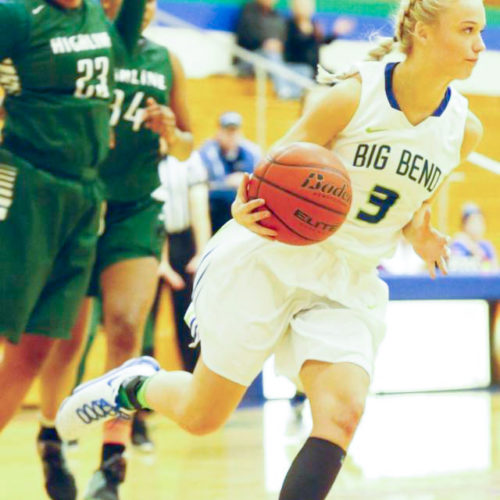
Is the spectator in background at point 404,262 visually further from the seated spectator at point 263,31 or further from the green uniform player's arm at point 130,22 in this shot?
the green uniform player's arm at point 130,22

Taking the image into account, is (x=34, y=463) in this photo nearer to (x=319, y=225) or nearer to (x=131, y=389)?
(x=131, y=389)

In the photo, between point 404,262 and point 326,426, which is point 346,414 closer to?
point 326,426

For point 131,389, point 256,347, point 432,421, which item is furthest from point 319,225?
point 432,421

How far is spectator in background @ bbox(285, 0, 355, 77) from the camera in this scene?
1064 centimetres

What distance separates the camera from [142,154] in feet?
14.0

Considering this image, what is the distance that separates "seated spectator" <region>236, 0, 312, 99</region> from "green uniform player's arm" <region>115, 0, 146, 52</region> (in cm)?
672

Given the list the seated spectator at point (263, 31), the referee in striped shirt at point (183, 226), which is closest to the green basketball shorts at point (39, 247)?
the referee in striped shirt at point (183, 226)

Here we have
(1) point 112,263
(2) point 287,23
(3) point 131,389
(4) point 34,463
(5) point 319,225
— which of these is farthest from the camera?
(2) point 287,23

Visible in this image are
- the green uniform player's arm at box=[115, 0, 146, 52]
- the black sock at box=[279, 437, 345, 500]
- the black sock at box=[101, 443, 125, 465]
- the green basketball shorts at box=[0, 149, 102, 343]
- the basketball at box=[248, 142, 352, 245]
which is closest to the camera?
the black sock at box=[279, 437, 345, 500]

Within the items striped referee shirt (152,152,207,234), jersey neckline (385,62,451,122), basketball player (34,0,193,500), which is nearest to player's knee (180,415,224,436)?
basketball player (34,0,193,500)

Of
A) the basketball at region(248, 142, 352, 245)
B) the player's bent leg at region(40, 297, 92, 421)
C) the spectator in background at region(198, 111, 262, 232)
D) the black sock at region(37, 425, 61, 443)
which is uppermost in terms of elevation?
the basketball at region(248, 142, 352, 245)

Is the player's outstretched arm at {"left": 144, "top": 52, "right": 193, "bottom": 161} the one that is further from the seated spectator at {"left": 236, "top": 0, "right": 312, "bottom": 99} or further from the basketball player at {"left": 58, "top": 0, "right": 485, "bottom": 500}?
the seated spectator at {"left": 236, "top": 0, "right": 312, "bottom": 99}

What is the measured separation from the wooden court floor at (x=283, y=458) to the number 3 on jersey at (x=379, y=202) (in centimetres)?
142

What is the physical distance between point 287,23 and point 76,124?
7.40m
